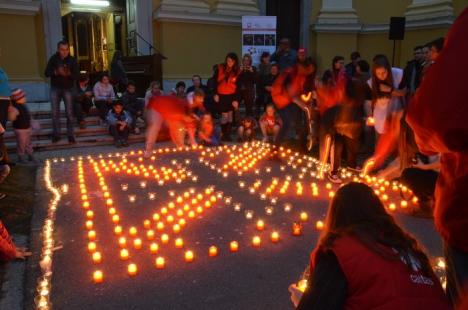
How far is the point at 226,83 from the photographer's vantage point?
10.8m

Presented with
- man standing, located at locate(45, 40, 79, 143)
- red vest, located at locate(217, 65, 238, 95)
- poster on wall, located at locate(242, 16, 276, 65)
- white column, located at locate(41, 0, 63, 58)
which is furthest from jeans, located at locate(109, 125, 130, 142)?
poster on wall, located at locate(242, 16, 276, 65)

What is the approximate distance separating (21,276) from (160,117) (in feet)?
17.3

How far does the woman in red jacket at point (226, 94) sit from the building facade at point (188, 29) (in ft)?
13.9

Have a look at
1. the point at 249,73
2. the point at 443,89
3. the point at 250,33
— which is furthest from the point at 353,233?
the point at 250,33

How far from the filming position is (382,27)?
1725 cm

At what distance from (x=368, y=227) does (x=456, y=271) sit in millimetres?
629

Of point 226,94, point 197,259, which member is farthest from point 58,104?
point 197,259

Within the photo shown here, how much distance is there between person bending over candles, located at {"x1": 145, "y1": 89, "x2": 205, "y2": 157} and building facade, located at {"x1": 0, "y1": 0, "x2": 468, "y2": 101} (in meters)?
5.28

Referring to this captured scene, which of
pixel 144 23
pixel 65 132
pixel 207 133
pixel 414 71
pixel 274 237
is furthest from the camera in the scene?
pixel 144 23

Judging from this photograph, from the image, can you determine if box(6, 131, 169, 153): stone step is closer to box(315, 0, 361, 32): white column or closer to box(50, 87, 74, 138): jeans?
box(50, 87, 74, 138): jeans

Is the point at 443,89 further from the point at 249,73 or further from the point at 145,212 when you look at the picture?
the point at 249,73

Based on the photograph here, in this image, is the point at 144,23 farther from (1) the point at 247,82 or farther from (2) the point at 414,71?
(2) the point at 414,71

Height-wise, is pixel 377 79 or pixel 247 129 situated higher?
pixel 377 79

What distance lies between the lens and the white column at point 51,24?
13.0m
